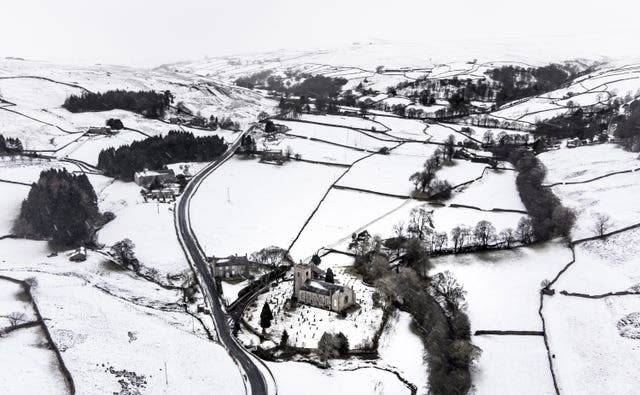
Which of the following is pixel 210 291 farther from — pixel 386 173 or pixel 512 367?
pixel 386 173

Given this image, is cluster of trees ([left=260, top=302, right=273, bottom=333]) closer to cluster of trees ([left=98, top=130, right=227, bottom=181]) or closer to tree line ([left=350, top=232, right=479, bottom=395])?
tree line ([left=350, top=232, right=479, bottom=395])

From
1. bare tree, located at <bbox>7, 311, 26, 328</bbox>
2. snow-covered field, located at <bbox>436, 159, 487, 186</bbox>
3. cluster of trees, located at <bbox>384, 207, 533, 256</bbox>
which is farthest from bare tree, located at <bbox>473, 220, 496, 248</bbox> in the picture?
bare tree, located at <bbox>7, 311, 26, 328</bbox>

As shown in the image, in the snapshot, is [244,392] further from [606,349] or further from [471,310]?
[606,349]

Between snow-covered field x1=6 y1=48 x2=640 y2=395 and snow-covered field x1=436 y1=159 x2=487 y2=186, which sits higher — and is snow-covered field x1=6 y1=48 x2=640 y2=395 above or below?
below

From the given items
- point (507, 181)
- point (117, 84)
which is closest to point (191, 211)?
point (507, 181)

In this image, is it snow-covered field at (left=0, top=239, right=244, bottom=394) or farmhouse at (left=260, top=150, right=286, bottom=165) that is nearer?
snow-covered field at (left=0, top=239, right=244, bottom=394)

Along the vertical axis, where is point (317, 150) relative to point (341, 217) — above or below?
Result: above

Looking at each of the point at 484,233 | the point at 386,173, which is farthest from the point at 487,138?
the point at 484,233
